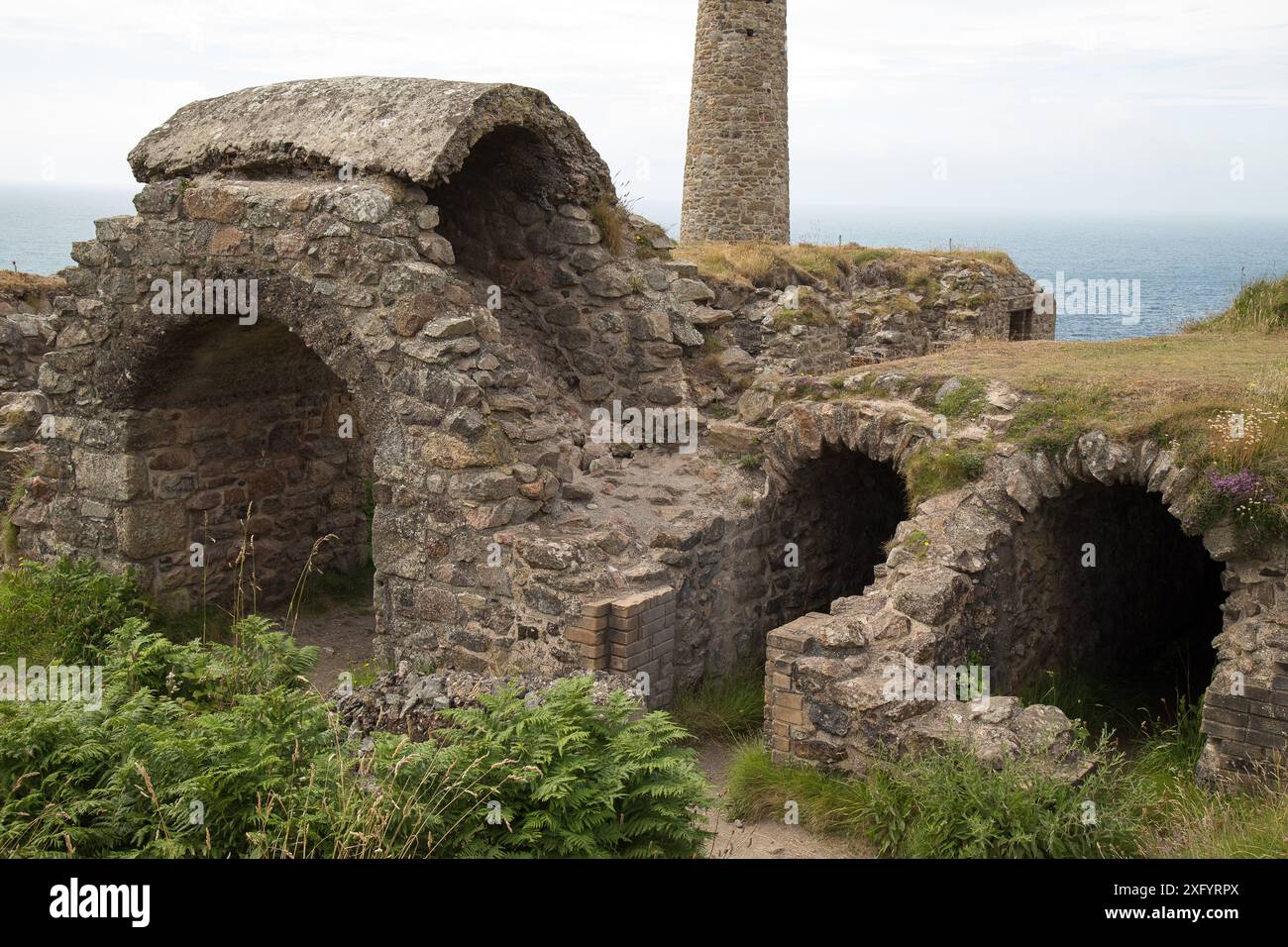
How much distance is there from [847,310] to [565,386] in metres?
8.63

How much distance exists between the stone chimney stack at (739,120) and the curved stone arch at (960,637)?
18.3 metres

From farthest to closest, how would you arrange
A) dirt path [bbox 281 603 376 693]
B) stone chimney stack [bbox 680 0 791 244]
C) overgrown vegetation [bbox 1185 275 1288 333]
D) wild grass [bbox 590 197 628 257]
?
stone chimney stack [bbox 680 0 791 244]
overgrown vegetation [bbox 1185 275 1288 333]
wild grass [bbox 590 197 628 257]
dirt path [bbox 281 603 376 693]

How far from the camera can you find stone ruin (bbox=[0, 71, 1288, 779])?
7184 millimetres

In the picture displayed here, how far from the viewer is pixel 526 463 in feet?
26.1

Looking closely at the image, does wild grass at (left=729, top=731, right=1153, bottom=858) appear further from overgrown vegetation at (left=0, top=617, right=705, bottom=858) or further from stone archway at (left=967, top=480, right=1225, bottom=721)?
stone archway at (left=967, top=480, right=1225, bottom=721)

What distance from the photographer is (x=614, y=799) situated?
17.2ft

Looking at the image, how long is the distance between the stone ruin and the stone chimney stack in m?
15.7

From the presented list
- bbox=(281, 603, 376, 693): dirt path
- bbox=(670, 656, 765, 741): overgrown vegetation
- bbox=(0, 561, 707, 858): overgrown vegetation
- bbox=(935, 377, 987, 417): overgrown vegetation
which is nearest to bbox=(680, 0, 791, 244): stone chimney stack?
bbox=(281, 603, 376, 693): dirt path

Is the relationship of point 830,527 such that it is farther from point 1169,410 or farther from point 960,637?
point 1169,410

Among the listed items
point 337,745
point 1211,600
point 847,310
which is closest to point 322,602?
point 337,745

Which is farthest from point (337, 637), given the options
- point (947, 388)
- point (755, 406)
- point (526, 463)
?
point (947, 388)

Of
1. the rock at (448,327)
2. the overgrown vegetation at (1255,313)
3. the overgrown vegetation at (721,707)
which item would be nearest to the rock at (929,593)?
the overgrown vegetation at (721,707)

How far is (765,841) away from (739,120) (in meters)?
21.1

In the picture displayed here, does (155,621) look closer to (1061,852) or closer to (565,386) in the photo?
(565,386)
